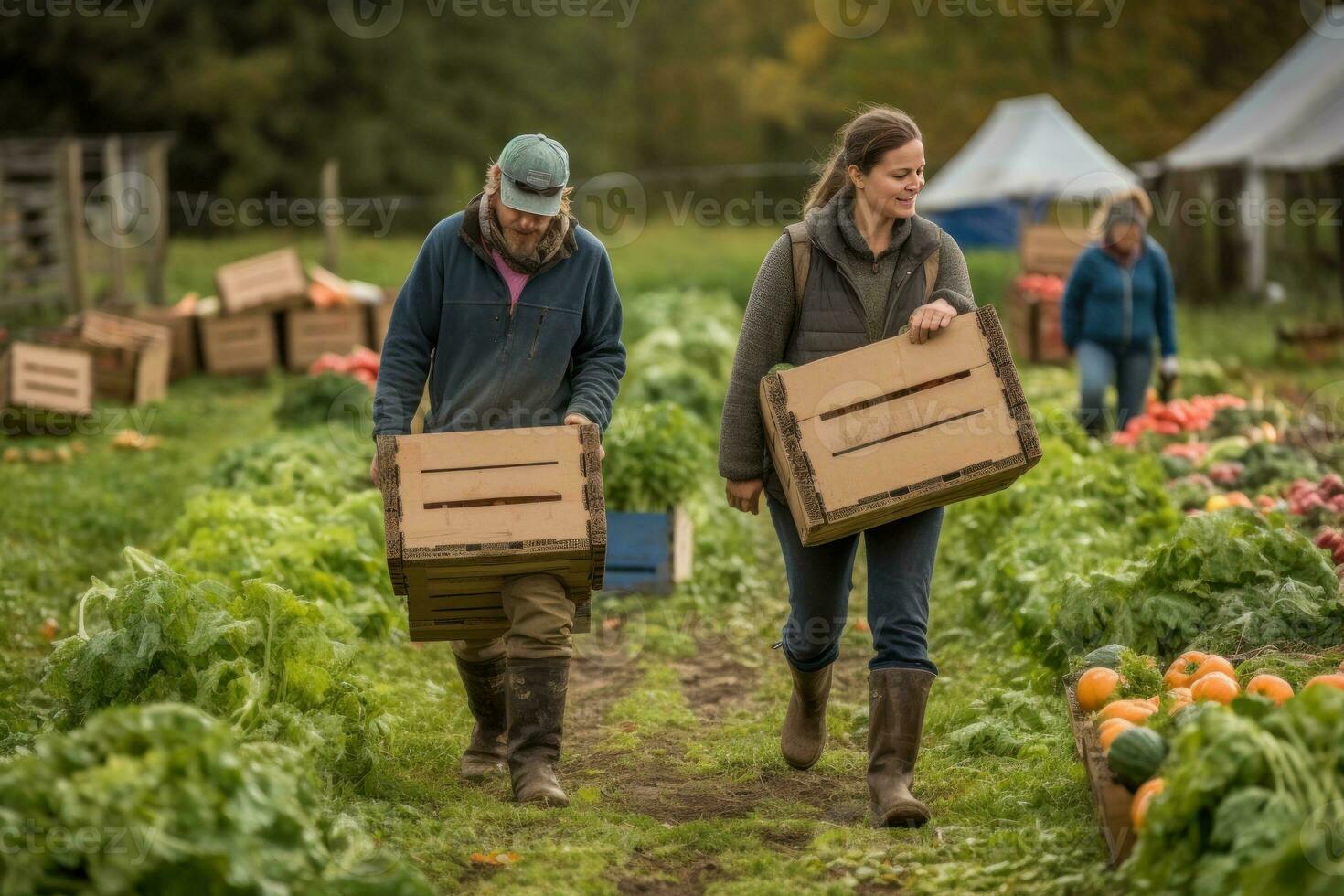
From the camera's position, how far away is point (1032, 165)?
71.7ft

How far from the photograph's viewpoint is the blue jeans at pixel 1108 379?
10.0 m

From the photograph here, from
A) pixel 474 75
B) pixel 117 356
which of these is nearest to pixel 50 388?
pixel 117 356

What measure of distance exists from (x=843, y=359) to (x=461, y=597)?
4.87 ft

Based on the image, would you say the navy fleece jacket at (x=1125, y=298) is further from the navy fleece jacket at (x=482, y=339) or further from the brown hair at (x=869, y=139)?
the navy fleece jacket at (x=482, y=339)

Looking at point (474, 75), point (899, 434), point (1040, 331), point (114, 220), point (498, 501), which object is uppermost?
point (474, 75)

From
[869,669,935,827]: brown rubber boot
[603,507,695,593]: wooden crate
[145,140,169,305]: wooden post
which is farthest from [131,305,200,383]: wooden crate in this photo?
[869,669,935,827]: brown rubber boot

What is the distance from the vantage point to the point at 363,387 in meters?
11.1

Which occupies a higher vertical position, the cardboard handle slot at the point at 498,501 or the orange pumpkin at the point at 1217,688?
the cardboard handle slot at the point at 498,501

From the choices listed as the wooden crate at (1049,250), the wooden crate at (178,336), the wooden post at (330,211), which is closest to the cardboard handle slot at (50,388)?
the wooden crate at (178,336)

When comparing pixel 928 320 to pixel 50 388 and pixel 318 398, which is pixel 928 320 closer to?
pixel 318 398

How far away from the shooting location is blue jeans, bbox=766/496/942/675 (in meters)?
4.72

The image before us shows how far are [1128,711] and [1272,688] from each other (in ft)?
1.31

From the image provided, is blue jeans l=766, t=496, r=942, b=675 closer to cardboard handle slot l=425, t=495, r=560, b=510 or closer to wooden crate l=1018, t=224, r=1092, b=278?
cardboard handle slot l=425, t=495, r=560, b=510

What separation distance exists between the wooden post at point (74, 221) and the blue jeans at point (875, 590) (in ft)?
44.7
